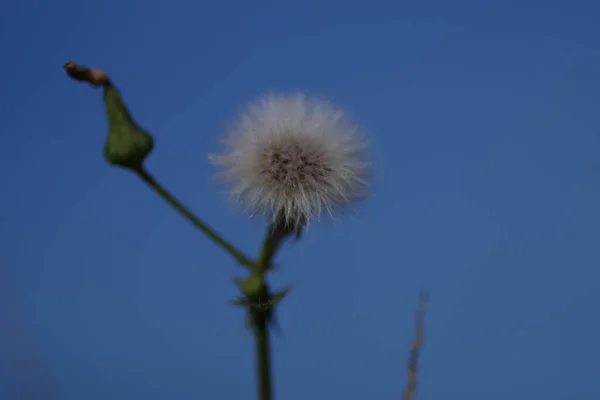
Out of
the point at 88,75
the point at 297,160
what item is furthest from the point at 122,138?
the point at 297,160

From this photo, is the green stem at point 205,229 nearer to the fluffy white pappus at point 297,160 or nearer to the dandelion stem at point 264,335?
the dandelion stem at point 264,335

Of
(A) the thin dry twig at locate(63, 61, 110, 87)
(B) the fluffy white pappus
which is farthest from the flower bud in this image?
(B) the fluffy white pappus

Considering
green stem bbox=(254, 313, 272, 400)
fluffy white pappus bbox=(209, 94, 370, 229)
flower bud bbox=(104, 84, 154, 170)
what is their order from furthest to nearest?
fluffy white pappus bbox=(209, 94, 370, 229) → flower bud bbox=(104, 84, 154, 170) → green stem bbox=(254, 313, 272, 400)

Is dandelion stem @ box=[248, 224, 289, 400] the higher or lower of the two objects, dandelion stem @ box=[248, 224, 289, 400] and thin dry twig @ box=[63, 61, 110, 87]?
the lower

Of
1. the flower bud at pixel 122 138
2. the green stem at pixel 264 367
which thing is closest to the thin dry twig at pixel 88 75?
the flower bud at pixel 122 138

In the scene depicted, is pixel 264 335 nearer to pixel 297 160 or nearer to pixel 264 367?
pixel 264 367

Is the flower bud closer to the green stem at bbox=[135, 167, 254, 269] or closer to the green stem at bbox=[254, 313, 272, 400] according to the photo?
the green stem at bbox=[135, 167, 254, 269]
